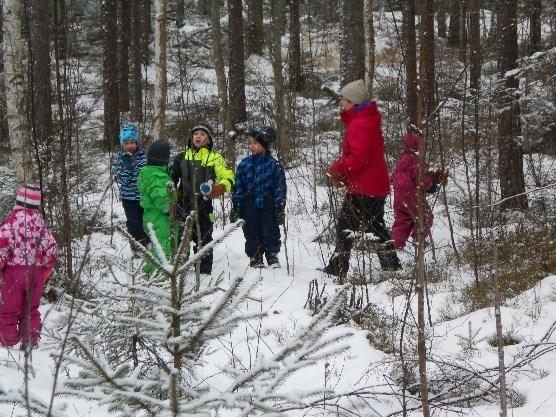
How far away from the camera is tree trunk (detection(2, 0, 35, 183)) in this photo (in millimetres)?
6605

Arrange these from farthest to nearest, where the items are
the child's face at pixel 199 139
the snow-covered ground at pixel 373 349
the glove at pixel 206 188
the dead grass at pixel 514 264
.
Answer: the child's face at pixel 199 139
the glove at pixel 206 188
the dead grass at pixel 514 264
the snow-covered ground at pixel 373 349

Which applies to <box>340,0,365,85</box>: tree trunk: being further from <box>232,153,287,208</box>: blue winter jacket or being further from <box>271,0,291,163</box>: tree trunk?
<box>232,153,287,208</box>: blue winter jacket

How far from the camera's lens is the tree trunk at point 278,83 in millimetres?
12477

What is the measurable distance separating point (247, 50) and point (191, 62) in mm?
2261

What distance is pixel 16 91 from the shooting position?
6.75 m

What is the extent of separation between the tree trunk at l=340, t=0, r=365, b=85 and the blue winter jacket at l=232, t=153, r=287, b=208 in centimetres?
703

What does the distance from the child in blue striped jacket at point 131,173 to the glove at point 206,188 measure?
1.31 meters

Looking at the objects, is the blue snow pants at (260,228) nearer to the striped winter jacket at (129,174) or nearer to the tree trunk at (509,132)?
the striped winter jacket at (129,174)

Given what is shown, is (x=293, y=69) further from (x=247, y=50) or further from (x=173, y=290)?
(x=173, y=290)

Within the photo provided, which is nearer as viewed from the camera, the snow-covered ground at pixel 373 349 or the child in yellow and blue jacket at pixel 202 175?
the snow-covered ground at pixel 373 349

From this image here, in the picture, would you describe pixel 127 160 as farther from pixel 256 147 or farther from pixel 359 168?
pixel 359 168

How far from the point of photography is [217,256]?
295 inches

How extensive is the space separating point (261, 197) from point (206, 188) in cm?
75

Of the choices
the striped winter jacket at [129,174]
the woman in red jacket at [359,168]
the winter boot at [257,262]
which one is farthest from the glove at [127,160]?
the woman in red jacket at [359,168]
